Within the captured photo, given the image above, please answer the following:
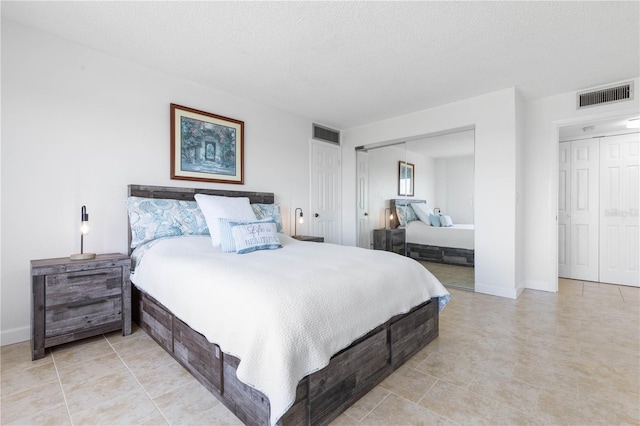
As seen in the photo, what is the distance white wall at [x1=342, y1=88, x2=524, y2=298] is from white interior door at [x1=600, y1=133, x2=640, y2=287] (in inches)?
59.9

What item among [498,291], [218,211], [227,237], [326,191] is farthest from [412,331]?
[326,191]

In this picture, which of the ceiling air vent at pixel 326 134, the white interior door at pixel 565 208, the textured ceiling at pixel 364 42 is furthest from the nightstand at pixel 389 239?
the white interior door at pixel 565 208

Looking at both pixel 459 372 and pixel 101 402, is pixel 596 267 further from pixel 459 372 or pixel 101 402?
pixel 101 402

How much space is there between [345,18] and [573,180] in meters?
4.27

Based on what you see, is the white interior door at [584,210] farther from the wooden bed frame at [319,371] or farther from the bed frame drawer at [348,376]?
the bed frame drawer at [348,376]

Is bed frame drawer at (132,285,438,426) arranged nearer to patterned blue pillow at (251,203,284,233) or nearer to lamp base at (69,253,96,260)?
lamp base at (69,253,96,260)

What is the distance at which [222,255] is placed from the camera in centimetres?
223

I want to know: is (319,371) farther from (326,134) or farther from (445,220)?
(326,134)

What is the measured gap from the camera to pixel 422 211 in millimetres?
4316

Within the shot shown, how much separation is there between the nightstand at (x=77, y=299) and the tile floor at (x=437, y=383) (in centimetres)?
14

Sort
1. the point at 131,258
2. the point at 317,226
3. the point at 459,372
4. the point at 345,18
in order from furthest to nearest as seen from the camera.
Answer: the point at 317,226 → the point at 131,258 → the point at 345,18 → the point at 459,372

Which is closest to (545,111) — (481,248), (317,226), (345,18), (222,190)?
(481,248)

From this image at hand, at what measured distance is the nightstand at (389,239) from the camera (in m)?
4.53

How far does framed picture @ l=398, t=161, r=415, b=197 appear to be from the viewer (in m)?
4.41
